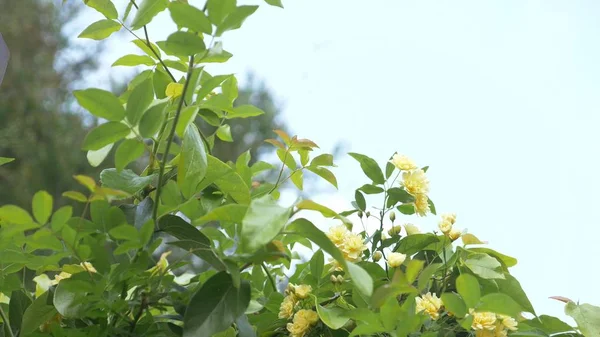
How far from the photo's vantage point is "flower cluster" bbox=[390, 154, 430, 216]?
0.57 meters

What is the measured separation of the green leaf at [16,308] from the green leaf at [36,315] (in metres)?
0.04

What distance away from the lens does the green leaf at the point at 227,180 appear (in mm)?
481

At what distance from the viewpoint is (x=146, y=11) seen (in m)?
0.45

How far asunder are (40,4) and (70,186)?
2115mm

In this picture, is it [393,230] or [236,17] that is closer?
[236,17]

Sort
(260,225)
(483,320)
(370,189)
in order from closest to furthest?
(260,225) → (483,320) → (370,189)

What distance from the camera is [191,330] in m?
0.40

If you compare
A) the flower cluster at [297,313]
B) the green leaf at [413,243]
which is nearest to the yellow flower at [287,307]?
the flower cluster at [297,313]

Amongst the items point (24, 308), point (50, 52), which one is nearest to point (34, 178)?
point (50, 52)

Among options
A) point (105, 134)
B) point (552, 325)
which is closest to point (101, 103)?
point (105, 134)

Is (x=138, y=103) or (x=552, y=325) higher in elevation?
(x=138, y=103)

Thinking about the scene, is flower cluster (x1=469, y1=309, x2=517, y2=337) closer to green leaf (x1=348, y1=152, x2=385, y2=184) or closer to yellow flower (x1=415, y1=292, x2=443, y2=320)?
yellow flower (x1=415, y1=292, x2=443, y2=320)

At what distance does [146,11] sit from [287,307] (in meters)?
0.21

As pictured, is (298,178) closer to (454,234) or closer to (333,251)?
(454,234)
